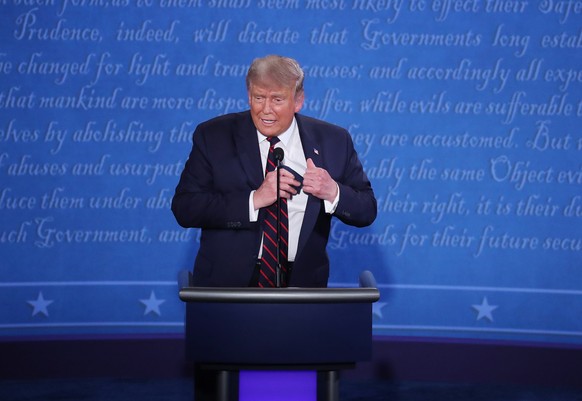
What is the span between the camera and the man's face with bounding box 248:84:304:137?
2.82 meters

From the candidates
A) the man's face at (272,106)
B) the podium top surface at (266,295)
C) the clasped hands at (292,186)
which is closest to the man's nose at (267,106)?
the man's face at (272,106)

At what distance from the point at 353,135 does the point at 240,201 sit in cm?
223

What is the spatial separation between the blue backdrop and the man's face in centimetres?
201

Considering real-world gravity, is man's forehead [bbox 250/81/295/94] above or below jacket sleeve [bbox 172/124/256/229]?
above

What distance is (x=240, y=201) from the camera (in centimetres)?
277

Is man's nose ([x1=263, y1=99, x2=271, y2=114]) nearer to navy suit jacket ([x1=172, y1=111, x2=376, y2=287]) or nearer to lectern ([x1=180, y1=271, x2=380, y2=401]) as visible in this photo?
navy suit jacket ([x1=172, y1=111, x2=376, y2=287])

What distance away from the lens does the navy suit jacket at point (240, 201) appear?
282 centimetres

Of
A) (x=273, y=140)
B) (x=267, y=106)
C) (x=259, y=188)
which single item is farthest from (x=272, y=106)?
(x=259, y=188)

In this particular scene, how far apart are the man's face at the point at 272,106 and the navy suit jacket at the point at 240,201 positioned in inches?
3.2

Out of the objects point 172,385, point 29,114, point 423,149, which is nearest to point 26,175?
point 29,114

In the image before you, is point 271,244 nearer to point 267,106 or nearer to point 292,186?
point 292,186

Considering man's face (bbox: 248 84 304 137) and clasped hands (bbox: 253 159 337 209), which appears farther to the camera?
man's face (bbox: 248 84 304 137)

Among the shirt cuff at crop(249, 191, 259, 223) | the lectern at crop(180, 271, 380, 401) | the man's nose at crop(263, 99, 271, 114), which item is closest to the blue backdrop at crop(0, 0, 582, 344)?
the man's nose at crop(263, 99, 271, 114)

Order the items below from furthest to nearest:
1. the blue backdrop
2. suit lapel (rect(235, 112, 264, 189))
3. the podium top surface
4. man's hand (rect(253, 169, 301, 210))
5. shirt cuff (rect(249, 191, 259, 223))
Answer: the blue backdrop → suit lapel (rect(235, 112, 264, 189)) → shirt cuff (rect(249, 191, 259, 223)) → man's hand (rect(253, 169, 301, 210)) → the podium top surface
